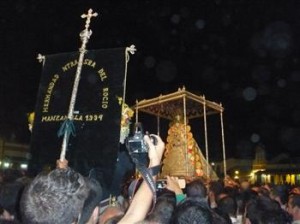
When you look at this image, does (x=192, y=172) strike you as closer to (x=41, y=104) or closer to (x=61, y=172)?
(x=41, y=104)

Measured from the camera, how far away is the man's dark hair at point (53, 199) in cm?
165

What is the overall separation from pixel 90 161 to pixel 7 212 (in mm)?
2266

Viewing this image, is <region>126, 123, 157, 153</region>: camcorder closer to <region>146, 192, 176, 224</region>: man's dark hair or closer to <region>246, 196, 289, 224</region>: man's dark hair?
<region>146, 192, 176, 224</region>: man's dark hair

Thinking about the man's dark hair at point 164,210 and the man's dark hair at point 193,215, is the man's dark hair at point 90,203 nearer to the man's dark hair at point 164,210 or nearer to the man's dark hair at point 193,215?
the man's dark hair at point 193,215

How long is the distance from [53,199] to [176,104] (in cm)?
1171

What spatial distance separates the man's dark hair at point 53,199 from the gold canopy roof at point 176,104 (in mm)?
10057

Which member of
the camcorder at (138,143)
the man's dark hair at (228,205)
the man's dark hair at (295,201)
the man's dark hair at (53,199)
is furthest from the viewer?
the man's dark hair at (228,205)

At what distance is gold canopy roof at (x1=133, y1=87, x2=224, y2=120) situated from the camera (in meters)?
12.1

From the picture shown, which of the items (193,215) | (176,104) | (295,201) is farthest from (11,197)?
(176,104)

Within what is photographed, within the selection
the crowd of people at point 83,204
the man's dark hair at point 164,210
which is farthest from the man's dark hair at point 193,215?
the man's dark hair at point 164,210

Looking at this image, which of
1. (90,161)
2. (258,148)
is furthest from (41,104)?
(258,148)

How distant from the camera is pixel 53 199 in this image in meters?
1.67

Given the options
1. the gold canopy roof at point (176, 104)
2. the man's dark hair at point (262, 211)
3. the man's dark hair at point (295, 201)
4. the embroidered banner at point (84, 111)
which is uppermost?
the gold canopy roof at point (176, 104)

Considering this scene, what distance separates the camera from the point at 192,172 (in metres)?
12.4
